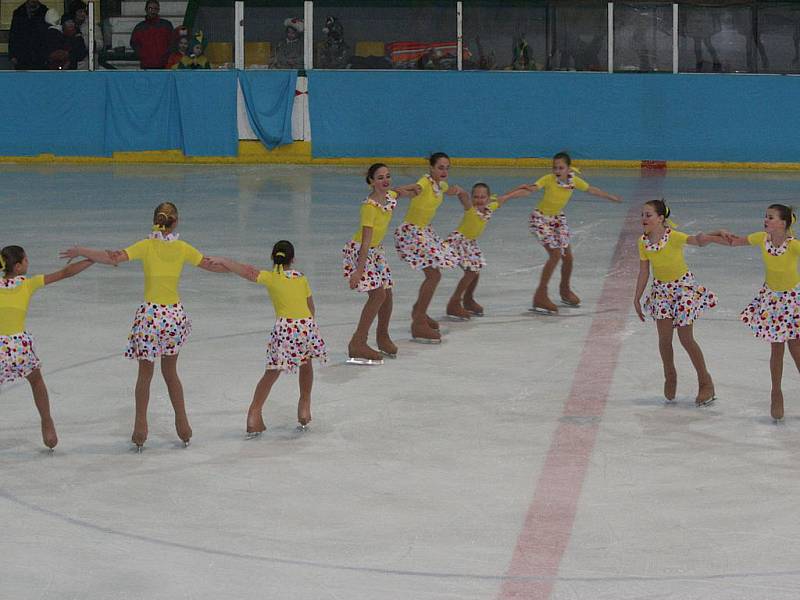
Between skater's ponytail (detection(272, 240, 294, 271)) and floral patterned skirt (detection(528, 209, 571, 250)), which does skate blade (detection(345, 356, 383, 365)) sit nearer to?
skater's ponytail (detection(272, 240, 294, 271))

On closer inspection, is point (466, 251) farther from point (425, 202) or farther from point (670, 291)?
point (670, 291)

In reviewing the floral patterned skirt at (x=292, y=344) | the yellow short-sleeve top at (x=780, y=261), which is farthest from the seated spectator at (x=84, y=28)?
the yellow short-sleeve top at (x=780, y=261)

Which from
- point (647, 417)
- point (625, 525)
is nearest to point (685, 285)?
point (647, 417)

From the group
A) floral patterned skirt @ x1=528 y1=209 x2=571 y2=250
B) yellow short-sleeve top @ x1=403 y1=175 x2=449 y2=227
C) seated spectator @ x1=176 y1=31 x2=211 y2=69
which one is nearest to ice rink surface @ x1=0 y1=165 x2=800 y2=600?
floral patterned skirt @ x1=528 y1=209 x2=571 y2=250

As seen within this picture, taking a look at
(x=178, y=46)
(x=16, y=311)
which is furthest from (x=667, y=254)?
(x=178, y=46)

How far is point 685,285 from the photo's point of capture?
9016mm

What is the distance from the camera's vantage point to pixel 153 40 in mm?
25500

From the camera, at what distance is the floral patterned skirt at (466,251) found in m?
12.0

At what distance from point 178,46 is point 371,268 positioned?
1621 centimetres

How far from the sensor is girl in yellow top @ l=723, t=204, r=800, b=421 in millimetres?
8453

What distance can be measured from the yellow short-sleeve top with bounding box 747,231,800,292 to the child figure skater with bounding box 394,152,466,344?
3162 millimetres

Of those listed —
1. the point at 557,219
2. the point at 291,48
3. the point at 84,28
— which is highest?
the point at 84,28

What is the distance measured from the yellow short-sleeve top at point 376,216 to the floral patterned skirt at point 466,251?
1.62m

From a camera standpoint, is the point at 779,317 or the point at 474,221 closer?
the point at 779,317
